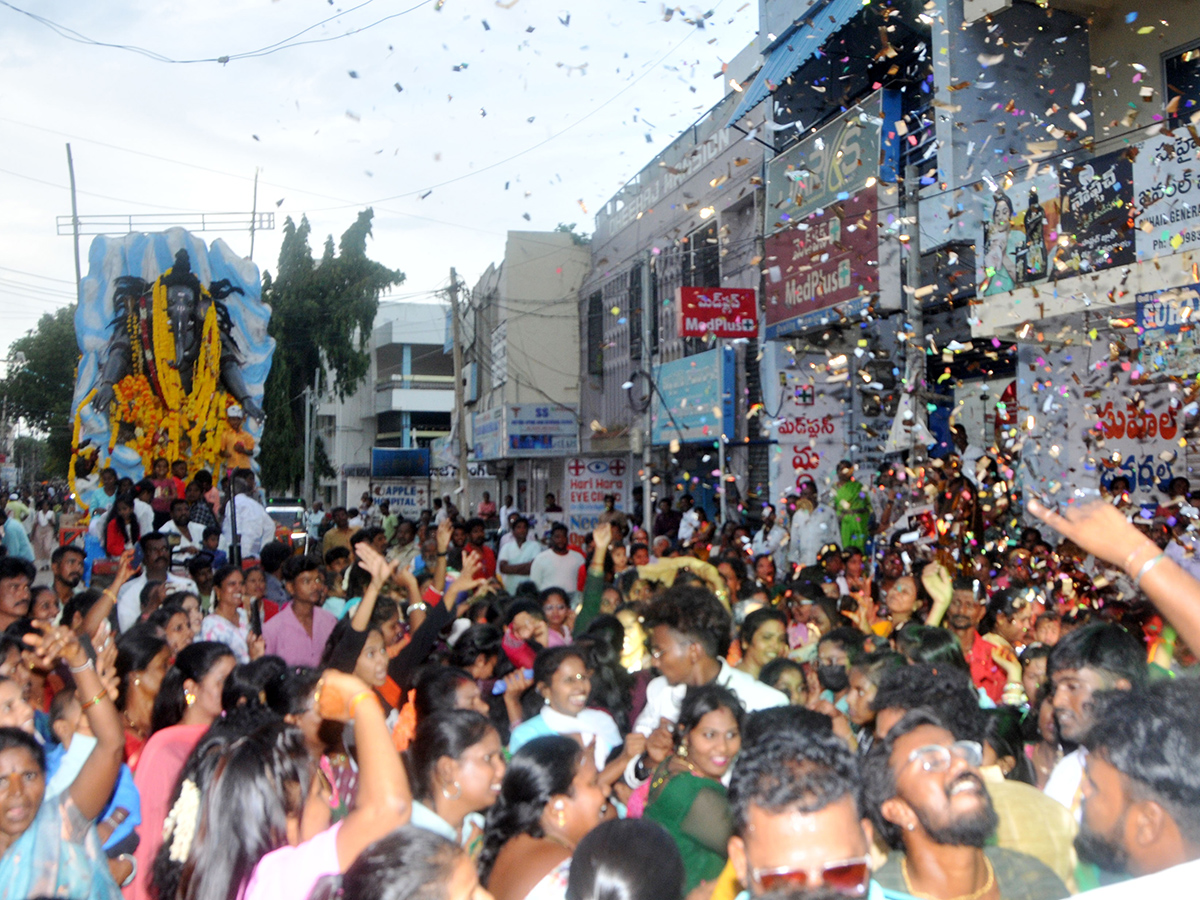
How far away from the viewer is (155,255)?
12.6 m

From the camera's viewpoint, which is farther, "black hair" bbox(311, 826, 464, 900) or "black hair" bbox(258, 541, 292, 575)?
"black hair" bbox(258, 541, 292, 575)

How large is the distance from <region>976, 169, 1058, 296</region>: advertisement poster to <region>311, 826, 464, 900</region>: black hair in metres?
8.91

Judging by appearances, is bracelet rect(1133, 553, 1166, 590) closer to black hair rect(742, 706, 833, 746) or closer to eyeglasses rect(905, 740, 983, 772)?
eyeglasses rect(905, 740, 983, 772)

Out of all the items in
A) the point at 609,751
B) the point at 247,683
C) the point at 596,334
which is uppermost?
the point at 596,334

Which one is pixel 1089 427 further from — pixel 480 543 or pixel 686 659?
pixel 686 659

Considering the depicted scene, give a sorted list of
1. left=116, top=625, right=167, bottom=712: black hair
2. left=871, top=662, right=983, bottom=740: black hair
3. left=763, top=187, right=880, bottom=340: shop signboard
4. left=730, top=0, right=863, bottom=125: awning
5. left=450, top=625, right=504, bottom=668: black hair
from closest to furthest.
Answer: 1. left=871, top=662, right=983, bottom=740: black hair
2. left=116, top=625, right=167, bottom=712: black hair
3. left=450, top=625, right=504, bottom=668: black hair
4. left=763, top=187, right=880, bottom=340: shop signboard
5. left=730, top=0, right=863, bottom=125: awning

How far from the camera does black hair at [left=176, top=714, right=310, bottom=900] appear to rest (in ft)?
8.18

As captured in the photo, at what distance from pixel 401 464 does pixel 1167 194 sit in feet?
77.1

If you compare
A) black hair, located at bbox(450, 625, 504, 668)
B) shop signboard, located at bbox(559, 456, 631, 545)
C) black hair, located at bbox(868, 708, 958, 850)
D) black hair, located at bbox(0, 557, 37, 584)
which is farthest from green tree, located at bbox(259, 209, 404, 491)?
black hair, located at bbox(868, 708, 958, 850)

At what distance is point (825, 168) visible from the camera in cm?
1349

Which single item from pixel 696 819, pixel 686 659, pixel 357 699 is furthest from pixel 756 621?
pixel 357 699

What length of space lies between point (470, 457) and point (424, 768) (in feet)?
80.9

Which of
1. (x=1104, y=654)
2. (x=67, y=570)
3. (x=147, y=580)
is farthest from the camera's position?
(x=147, y=580)

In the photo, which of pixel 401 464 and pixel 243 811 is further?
pixel 401 464
